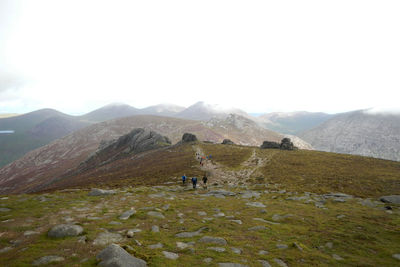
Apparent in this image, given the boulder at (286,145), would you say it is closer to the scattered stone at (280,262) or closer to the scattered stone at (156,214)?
the scattered stone at (156,214)

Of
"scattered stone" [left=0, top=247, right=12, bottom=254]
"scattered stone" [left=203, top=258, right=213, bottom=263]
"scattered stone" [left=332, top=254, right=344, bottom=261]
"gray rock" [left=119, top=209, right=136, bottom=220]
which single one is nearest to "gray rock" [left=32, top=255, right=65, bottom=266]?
"scattered stone" [left=0, top=247, right=12, bottom=254]

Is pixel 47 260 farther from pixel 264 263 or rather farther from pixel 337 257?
pixel 337 257

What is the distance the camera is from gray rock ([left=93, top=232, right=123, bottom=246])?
34.3 feet

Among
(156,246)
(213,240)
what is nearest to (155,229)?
(156,246)

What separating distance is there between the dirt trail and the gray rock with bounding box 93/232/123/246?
27253 mm

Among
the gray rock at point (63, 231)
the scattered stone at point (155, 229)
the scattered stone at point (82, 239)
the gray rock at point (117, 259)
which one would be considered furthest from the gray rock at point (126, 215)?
the gray rock at point (117, 259)

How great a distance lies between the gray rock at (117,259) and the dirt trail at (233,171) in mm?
29476

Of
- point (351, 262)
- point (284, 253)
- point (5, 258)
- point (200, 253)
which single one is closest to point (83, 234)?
point (5, 258)

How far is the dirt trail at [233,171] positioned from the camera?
38466mm

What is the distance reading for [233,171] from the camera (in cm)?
4369

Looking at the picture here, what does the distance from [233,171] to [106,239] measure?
3549 centimetres

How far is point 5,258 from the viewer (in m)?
8.47

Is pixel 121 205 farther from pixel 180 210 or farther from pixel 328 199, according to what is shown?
pixel 328 199

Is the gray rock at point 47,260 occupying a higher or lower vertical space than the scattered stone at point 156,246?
higher
